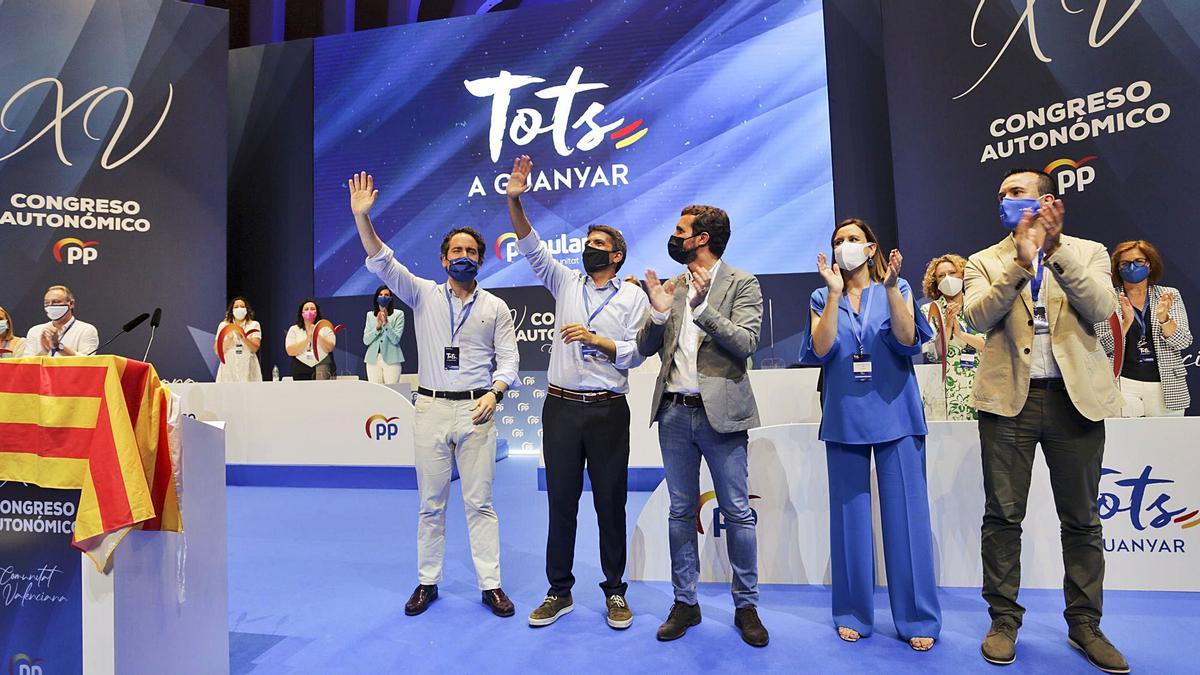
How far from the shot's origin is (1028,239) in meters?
2.24

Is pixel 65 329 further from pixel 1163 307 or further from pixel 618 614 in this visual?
pixel 1163 307

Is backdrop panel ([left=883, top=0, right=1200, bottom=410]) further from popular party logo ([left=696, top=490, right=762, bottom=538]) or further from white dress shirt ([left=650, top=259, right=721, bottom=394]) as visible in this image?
white dress shirt ([left=650, top=259, right=721, bottom=394])

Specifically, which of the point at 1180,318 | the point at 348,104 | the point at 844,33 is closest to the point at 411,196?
the point at 348,104

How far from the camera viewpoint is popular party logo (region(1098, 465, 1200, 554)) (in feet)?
10.1

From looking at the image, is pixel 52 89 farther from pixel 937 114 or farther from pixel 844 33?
pixel 937 114

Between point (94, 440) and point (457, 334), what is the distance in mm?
1489

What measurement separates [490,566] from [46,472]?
171 cm

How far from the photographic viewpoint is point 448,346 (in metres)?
3.14

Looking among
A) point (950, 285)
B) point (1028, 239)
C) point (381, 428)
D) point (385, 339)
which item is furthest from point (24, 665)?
point (385, 339)

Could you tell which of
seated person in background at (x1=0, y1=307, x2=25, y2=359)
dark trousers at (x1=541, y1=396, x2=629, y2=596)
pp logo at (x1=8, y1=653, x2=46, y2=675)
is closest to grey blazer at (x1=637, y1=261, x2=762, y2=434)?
dark trousers at (x1=541, y1=396, x2=629, y2=596)

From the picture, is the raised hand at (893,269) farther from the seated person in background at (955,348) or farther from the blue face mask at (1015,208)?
the seated person in background at (955,348)

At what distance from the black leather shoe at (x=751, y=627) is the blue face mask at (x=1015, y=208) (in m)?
1.71

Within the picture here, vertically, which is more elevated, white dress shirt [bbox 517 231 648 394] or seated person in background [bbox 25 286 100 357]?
seated person in background [bbox 25 286 100 357]

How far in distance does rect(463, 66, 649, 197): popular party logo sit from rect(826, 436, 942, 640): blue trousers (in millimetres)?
6009
